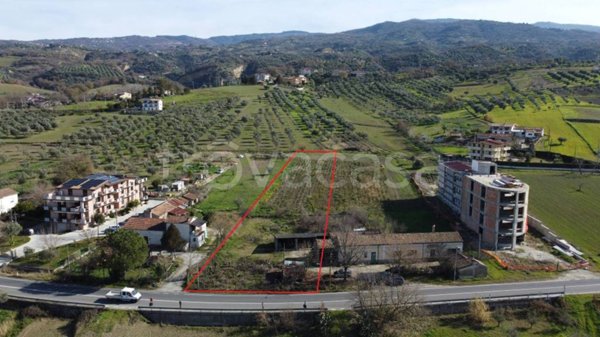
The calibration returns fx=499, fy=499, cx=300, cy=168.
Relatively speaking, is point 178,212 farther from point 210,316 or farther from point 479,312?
point 479,312

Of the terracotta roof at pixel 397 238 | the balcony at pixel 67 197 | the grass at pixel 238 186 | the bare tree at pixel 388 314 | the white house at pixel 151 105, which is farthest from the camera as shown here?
the white house at pixel 151 105

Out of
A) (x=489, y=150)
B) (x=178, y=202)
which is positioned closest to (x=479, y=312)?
(x=178, y=202)

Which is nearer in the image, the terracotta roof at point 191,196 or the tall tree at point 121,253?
the tall tree at point 121,253

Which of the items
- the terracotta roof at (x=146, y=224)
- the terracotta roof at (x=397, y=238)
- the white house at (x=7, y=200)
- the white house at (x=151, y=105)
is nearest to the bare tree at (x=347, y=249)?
the terracotta roof at (x=397, y=238)

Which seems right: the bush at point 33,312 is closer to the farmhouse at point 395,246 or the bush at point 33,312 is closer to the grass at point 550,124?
the farmhouse at point 395,246

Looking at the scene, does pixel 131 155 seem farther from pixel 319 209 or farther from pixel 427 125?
pixel 427 125

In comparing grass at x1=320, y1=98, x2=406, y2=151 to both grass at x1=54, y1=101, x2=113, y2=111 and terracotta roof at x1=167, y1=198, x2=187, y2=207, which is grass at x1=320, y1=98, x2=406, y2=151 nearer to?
terracotta roof at x1=167, y1=198, x2=187, y2=207

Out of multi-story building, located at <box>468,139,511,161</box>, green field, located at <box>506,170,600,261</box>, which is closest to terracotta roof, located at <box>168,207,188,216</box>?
green field, located at <box>506,170,600,261</box>
